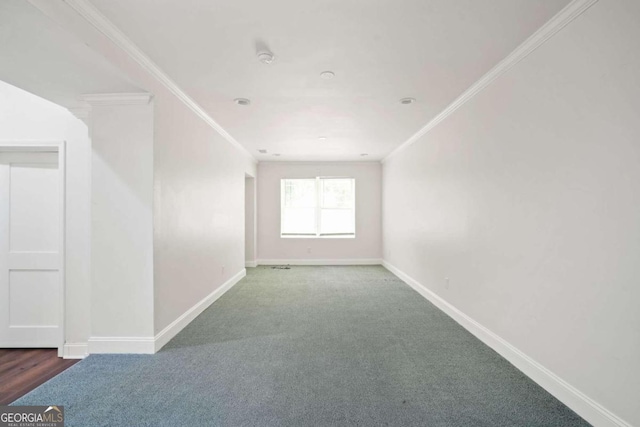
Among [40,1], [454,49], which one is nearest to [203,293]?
[40,1]

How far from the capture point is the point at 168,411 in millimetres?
1868

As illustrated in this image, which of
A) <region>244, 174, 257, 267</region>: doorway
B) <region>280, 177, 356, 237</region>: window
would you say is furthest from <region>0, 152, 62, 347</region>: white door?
<region>280, 177, 356, 237</region>: window

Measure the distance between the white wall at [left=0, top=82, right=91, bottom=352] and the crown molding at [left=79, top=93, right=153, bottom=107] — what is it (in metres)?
0.25

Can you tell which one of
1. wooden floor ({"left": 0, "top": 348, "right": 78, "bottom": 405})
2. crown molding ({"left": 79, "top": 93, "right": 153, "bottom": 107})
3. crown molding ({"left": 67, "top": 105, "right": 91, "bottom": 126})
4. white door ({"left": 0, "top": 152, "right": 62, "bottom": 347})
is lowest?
wooden floor ({"left": 0, "top": 348, "right": 78, "bottom": 405})

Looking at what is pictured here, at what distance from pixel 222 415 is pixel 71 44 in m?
2.47

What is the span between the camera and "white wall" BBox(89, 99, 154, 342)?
2.64 m

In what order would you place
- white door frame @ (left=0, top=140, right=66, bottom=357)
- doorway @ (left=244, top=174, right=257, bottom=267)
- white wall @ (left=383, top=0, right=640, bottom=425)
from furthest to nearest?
doorway @ (left=244, top=174, right=257, bottom=267)
white door frame @ (left=0, top=140, right=66, bottom=357)
white wall @ (left=383, top=0, right=640, bottom=425)

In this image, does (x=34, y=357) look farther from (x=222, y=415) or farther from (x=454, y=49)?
(x=454, y=49)

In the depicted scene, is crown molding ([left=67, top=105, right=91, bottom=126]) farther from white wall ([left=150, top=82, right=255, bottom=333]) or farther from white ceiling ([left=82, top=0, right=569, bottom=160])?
white ceiling ([left=82, top=0, right=569, bottom=160])

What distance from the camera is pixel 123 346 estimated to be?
2637 millimetres

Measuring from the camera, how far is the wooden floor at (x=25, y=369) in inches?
86.8

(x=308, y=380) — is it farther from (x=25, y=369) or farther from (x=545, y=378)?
(x=25, y=369)

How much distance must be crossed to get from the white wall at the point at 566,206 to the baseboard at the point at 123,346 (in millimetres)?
3089

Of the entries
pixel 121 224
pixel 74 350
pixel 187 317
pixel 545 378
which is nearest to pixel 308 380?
pixel 545 378
